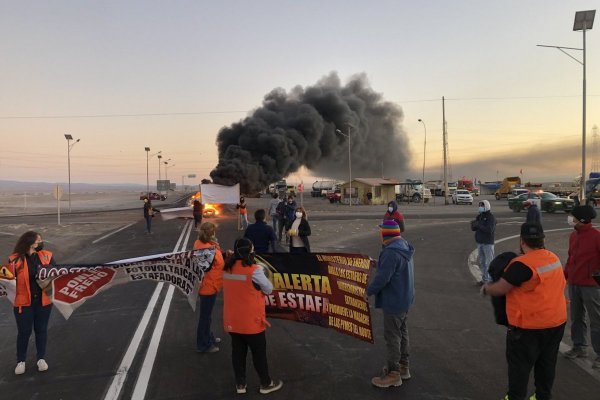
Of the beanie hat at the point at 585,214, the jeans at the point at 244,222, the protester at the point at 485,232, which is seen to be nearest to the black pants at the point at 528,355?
the beanie hat at the point at 585,214

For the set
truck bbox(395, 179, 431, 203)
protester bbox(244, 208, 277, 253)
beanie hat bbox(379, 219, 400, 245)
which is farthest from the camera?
truck bbox(395, 179, 431, 203)

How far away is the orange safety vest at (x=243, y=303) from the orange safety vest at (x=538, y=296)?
2.03m

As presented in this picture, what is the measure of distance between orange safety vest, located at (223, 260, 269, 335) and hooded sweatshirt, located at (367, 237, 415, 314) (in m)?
1.03

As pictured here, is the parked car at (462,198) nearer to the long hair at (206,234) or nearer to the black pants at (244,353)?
the long hair at (206,234)

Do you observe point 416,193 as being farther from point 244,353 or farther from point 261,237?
point 244,353

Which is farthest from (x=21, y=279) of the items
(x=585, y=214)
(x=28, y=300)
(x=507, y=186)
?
(x=507, y=186)

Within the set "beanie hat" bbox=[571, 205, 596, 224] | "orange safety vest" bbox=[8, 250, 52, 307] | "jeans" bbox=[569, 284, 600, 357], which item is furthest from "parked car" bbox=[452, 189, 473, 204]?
"orange safety vest" bbox=[8, 250, 52, 307]

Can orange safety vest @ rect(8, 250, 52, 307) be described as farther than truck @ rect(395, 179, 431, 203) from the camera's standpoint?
No

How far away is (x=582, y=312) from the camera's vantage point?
15.4 ft

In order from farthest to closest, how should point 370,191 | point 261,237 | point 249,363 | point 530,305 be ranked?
point 370,191 → point 261,237 → point 249,363 → point 530,305

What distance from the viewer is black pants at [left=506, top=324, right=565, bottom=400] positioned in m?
3.20

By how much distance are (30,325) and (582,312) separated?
5794 millimetres

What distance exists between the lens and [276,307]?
15.9ft

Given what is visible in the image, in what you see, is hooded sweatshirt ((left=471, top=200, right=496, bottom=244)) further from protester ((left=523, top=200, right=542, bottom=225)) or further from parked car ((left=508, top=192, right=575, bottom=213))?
parked car ((left=508, top=192, right=575, bottom=213))
